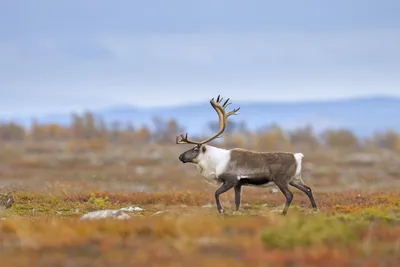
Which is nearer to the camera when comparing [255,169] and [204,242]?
[204,242]

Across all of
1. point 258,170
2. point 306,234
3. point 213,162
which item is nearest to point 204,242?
point 306,234

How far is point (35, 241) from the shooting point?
12000mm

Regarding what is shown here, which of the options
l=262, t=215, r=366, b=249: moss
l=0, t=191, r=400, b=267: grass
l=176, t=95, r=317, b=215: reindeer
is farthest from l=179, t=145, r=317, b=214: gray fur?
l=262, t=215, r=366, b=249: moss

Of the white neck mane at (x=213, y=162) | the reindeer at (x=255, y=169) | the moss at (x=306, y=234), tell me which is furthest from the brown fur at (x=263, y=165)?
the moss at (x=306, y=234)

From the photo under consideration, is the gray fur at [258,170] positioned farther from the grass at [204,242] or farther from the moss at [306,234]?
the moss at [306,234]

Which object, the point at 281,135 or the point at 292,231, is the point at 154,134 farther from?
the point at 292,231

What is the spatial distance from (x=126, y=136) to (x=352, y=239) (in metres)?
125

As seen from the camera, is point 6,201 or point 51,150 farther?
point 51,150

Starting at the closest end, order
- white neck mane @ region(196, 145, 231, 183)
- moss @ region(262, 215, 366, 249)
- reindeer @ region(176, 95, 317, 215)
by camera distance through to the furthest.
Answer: moss @ region(262, 215, 366, 249), reindeer @ region(176, 95, 317, 215), white neck mane @ region(196, 145, 231, 183)

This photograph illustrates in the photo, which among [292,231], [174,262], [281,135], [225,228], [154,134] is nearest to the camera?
[174,262]

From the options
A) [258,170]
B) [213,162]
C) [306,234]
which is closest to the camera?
[306,234]

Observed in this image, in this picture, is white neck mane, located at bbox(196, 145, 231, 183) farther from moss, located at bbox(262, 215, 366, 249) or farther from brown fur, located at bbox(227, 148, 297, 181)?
moss, located at bbox(262, 215, 366, 249)

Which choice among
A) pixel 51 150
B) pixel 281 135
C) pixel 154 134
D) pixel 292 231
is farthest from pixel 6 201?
pixel 154 134

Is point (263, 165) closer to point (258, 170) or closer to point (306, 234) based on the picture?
point (258, 170)
